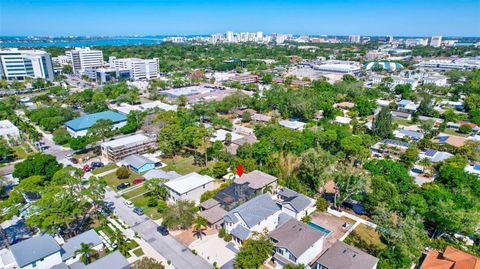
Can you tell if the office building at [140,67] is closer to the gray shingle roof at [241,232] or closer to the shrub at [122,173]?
the shrub at [122,173]

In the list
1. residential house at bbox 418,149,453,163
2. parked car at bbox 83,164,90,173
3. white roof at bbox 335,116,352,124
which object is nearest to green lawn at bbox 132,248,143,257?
parked car at bbox 83,164,90,173

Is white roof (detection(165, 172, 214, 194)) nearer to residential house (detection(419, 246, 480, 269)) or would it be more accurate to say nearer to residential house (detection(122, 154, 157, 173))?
residential house (detection(122, 154, 157, 173))

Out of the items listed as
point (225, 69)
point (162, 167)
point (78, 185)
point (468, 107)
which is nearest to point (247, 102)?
point (162, 167)

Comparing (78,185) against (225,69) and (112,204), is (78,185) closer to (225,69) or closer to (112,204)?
(112,204)

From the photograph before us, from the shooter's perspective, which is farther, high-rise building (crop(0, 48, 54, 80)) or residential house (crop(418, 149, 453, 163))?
high-rise building (crop(0, 48, 54, 80))

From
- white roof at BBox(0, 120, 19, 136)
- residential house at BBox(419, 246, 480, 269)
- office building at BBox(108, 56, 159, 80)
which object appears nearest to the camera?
residential house at BBox(419, 246, 480, 269)

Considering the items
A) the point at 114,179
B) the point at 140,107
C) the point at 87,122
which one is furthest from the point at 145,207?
the point at 140,107
